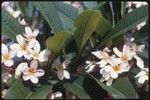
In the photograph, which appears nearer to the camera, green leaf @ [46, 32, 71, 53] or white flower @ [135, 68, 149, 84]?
green leaf @ [46, 32, 71, 53]

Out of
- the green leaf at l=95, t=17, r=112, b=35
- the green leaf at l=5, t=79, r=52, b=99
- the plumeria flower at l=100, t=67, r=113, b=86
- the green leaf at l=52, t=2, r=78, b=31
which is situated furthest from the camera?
the green leaf at l=52, t=2, r=78, b=31

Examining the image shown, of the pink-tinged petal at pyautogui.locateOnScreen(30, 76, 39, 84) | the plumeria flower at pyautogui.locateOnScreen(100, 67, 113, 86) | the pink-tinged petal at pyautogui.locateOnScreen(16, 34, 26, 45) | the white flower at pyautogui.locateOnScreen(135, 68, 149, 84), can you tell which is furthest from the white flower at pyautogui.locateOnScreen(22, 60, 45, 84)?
the white flower at pyautogui.locateOnScreen(135, 68, 149, 84)

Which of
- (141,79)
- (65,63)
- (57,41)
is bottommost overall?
(141,79)

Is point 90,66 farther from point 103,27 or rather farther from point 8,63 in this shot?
point 8,63

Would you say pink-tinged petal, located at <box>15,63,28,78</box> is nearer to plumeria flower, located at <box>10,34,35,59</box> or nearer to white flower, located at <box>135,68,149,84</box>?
plumeria flower, located at <box>10,34,35,59</box>

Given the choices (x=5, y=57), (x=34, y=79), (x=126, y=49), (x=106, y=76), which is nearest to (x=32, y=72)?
(x=34, y=79)

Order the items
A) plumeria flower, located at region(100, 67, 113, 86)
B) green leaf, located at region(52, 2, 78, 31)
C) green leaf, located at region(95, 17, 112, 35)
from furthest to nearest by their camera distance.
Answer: green leaf, located at region(52, 2, 78, 31), green leaf, located at region(95, 17, 112, 35), plumeria flower, located at region(100, 67, 113, 86)

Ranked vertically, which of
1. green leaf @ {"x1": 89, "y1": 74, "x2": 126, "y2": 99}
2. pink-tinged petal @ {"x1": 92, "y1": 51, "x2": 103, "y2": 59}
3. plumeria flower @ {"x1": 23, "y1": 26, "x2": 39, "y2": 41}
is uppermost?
plumeria flower @ {"x1": 23, "y1": 26, "x2": 39, "y2": 41}

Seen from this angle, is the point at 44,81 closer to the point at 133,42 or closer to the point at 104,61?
the point at 104,61
